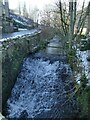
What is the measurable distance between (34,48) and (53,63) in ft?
10.4

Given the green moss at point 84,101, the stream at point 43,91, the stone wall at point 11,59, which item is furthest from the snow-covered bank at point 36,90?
the green moss at point 84,101

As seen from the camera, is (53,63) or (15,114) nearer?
(15,114)

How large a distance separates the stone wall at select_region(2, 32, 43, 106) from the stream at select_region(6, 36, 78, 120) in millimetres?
381

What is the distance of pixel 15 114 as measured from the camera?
10.2 m

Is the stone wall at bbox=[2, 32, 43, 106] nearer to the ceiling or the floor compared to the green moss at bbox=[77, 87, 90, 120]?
nearer to the ceiling

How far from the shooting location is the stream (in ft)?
32.2

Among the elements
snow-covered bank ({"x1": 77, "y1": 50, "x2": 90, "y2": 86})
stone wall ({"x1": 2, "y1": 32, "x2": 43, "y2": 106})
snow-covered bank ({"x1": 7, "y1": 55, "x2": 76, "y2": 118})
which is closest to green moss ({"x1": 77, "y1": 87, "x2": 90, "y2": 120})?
snow-covered bank ({"x1": 77, "y1": 50, "x2": 90, "y2": 86})

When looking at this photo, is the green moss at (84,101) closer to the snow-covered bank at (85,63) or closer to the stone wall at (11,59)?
the snow-covered bank at (85,63)

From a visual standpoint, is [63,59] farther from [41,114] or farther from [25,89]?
[41,114]

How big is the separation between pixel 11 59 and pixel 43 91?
2127 millimetres

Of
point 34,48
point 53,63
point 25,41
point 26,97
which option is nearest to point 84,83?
point 26,97

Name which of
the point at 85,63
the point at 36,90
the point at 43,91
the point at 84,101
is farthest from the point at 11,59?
the point at 84,101

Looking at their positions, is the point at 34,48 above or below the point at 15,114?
above

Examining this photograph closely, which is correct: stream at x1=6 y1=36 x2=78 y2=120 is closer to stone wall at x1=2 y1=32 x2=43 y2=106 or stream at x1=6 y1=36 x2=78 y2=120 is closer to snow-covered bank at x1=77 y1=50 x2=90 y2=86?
stone wall at x1=2 y1=32 x2=43 y2=106
